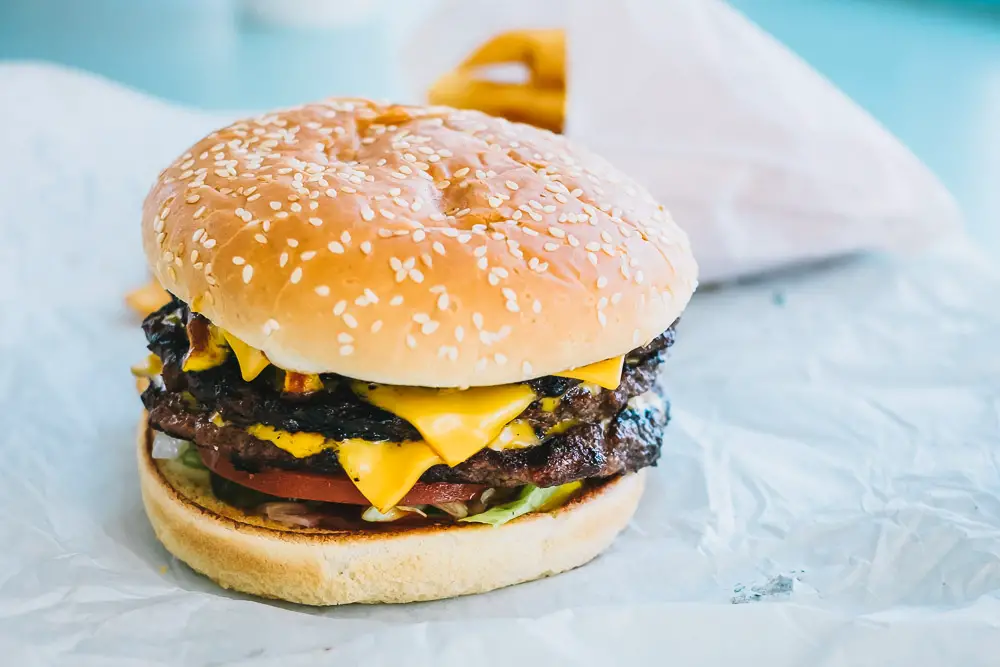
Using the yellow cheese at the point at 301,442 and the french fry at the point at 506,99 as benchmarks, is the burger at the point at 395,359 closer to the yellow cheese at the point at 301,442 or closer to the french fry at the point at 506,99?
the yellow cheese at the point at 301,442

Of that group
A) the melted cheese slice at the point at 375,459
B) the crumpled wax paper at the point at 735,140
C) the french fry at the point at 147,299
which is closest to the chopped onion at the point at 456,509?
the melted cheese slice at the point at 375,459

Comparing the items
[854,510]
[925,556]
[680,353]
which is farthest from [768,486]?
[680,353]

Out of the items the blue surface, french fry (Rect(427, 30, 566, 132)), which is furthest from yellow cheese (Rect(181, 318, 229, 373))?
the blue surface

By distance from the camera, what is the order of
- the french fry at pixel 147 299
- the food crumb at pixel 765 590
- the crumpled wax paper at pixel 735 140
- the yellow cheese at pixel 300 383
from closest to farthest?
the yellow cheese at pixel 300 383 < the food crumb at pixel 765 590 < the french fry at pixel 147 299 < the crumpled wax paper at pixel 735 140

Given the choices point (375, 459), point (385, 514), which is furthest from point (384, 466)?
point (385, 514)

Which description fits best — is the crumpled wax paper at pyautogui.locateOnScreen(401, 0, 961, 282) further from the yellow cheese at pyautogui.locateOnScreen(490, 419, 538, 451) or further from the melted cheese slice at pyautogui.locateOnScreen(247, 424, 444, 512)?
the melted cheese slice at pyautogui.locateOnScreen(247, 424, 444, 512)

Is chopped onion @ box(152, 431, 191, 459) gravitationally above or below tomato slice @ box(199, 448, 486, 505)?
below

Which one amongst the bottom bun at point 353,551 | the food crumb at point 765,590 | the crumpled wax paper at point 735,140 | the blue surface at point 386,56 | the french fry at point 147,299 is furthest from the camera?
the blue surface at point 386,56
